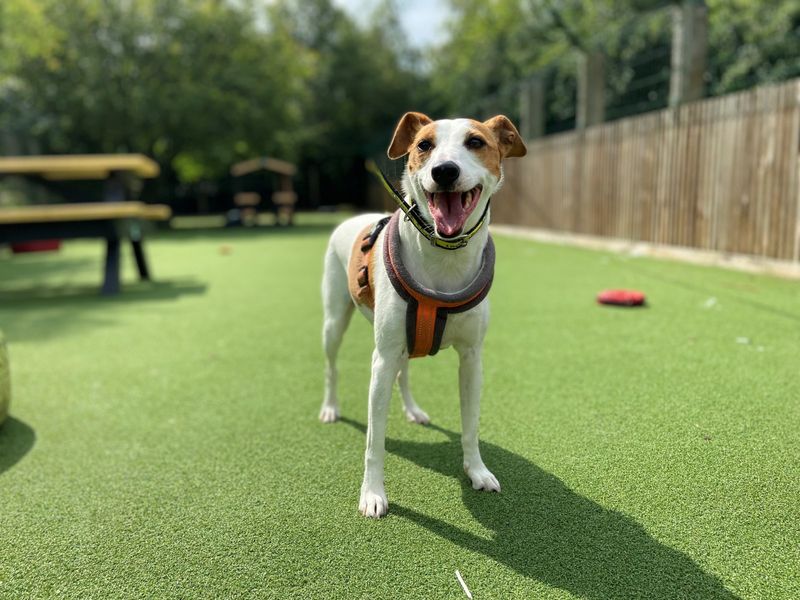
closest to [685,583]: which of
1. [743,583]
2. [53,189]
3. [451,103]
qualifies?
[743,583]

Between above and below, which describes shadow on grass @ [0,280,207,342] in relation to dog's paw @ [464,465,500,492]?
above

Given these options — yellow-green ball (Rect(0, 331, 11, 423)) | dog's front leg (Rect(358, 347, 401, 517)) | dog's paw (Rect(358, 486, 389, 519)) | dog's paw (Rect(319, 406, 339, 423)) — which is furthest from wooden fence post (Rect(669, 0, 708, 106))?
yellow-green ball (Rect(0, 331, 11, 423))

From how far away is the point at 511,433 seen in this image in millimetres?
2678

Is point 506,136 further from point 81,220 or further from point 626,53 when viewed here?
point 626,53

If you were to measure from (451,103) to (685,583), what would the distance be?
28448 mm

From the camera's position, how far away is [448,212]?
6.23ft

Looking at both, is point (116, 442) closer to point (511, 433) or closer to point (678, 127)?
point (511, 433)

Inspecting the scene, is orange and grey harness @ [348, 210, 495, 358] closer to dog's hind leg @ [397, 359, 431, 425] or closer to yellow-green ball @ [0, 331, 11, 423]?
dog's hind leg @ [397, 359, 431, 425]

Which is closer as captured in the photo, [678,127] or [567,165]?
[678,127]

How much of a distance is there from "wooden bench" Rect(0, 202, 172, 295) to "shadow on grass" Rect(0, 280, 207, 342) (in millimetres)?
432

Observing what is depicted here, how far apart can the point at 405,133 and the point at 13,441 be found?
8.23 feet

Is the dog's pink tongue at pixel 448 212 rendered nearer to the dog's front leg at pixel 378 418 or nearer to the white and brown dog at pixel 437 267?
the white and brown dog at pixel 437 267

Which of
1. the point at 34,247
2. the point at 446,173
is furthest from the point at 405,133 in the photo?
the point at 34,247

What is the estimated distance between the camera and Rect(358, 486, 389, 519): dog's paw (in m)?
2.04
